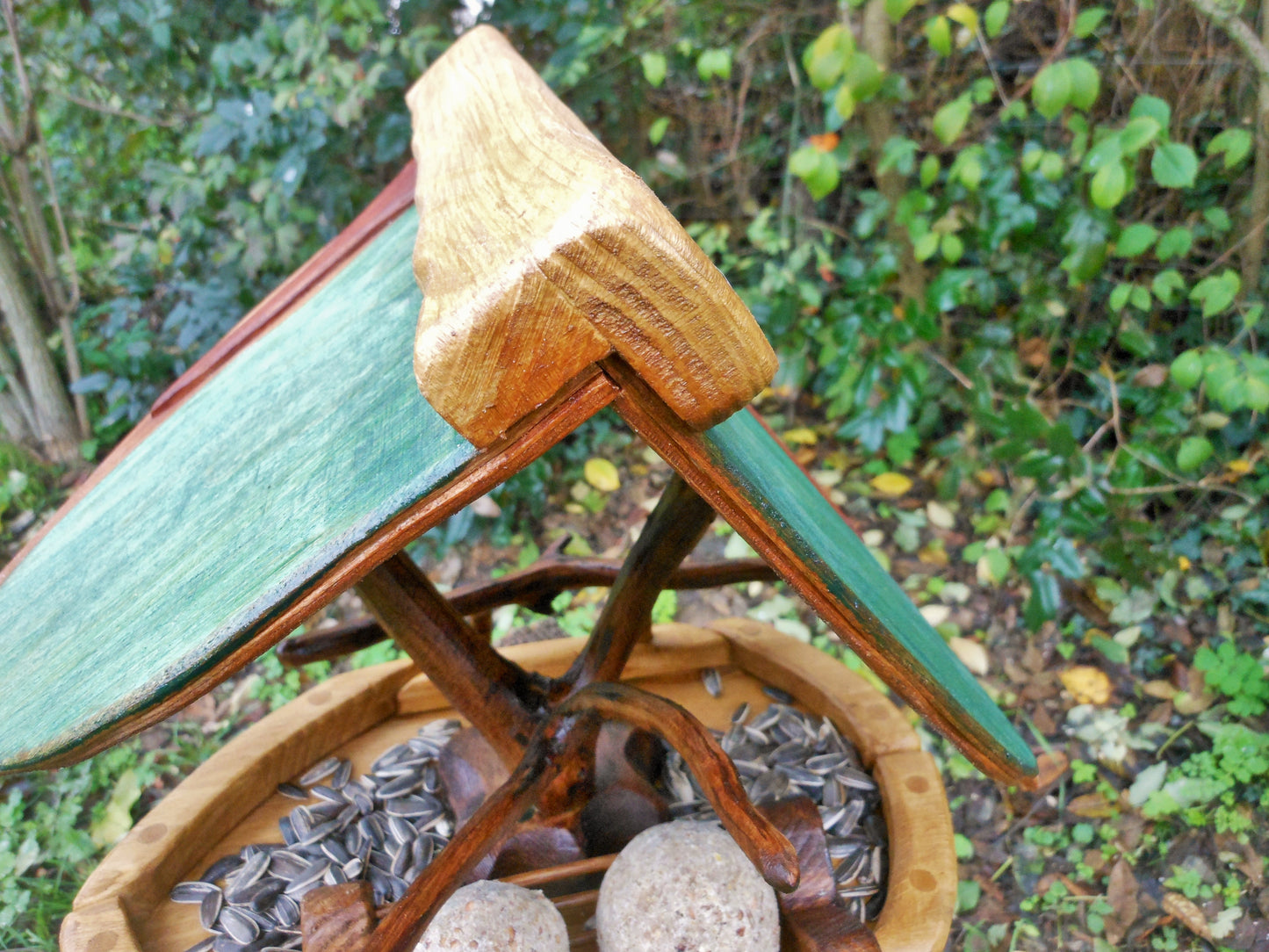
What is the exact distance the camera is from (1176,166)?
182cm

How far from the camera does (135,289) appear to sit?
10.6 feet

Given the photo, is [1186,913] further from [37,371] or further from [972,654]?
[37,371]

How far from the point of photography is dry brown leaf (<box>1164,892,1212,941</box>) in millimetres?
1821

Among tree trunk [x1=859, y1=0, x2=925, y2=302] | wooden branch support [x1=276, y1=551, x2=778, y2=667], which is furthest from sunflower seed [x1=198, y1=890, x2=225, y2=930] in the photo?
tree trunk [x1=859, y1=0, x2=925, y2=302]

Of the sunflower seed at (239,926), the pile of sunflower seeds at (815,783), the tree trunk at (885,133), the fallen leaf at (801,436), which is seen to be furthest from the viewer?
the fallen leaf at (801,436)

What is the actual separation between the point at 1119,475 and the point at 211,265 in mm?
3003

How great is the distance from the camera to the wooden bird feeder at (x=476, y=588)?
52 centimetres

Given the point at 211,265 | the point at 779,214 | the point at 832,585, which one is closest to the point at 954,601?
the point at 779,214

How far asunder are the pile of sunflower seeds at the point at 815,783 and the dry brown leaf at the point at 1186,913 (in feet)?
3.33

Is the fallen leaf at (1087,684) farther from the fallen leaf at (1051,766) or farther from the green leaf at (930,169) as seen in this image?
the green leaf at (930,169)

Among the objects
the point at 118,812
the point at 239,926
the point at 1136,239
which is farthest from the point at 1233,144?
the point at 118,812

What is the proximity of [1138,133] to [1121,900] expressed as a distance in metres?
1.59

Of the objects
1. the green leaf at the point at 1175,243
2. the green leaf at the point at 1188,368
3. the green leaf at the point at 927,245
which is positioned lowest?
the green leaf at the point at 1188,368

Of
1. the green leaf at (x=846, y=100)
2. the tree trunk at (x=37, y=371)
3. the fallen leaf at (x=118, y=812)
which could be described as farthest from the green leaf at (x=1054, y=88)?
the tree trunk at (x=37, y=371)
